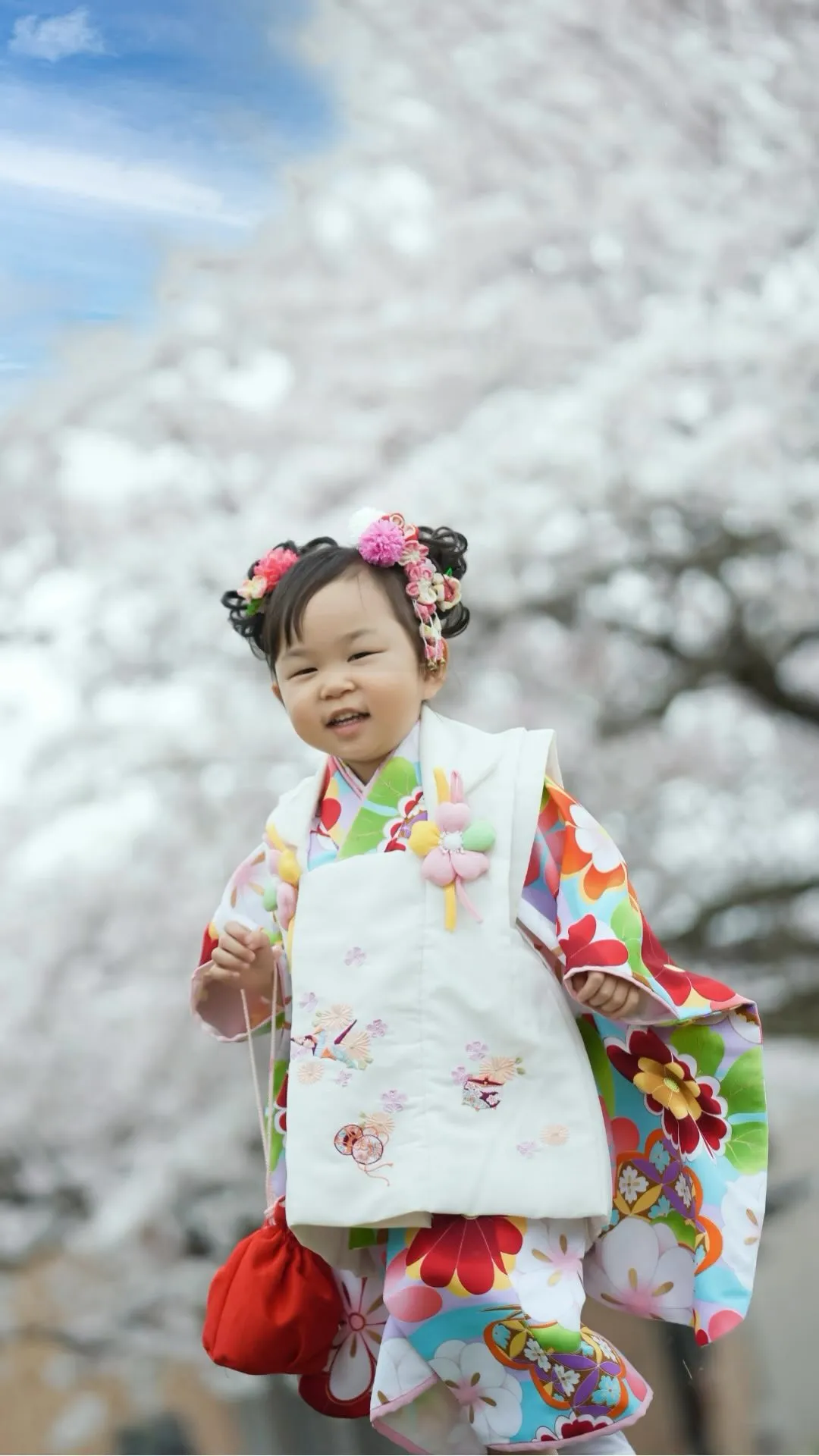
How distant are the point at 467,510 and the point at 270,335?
0.52 meters

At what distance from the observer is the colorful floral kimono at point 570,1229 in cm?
154

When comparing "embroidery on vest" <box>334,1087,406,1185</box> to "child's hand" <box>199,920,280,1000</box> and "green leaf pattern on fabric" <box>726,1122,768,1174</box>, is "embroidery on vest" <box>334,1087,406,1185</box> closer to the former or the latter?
"child's hand" <box>199,920,280,1000</box>

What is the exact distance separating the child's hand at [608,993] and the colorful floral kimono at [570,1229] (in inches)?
0.6

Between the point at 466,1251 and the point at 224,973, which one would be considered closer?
the point at 466,1251

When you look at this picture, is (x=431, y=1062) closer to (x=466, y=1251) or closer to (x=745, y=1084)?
(x=466, y=1251)

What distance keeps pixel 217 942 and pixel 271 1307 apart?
44cm

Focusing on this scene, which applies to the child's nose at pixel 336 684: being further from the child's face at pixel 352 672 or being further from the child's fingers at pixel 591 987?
the child's fingers at pixel 591 987

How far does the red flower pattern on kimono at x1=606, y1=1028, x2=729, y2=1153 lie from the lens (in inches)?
65.6

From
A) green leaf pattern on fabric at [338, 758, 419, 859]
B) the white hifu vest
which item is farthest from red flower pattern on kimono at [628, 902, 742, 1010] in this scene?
green leaf pattern on fabric at [338, 758, 419, 859]

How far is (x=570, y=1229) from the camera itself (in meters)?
1.63

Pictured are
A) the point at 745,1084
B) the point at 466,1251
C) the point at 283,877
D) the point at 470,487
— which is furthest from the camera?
the point at 470,487

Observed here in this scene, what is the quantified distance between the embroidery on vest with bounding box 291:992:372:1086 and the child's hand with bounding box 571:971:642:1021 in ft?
0.74

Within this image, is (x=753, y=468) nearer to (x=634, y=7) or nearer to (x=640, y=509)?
(x=640, y=509)

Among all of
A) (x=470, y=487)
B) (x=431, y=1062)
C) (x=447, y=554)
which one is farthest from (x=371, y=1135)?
(x=470, y=487)
